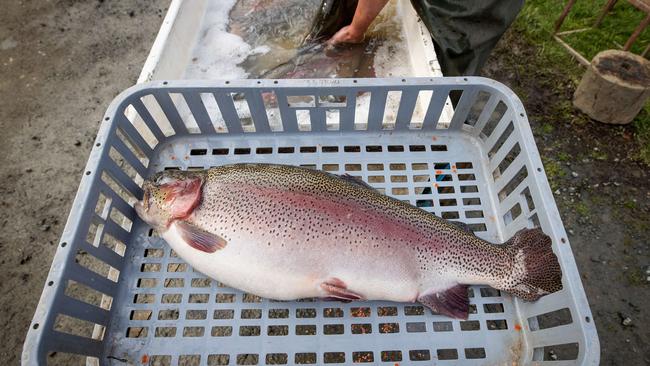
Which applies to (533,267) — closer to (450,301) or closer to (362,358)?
(450,301)

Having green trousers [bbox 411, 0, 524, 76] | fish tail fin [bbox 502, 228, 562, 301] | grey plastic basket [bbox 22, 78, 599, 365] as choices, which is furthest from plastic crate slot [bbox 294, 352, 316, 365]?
green trousers [bbox 411, 0, 524, 76]

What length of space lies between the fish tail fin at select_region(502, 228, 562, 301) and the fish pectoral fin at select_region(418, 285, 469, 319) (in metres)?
0.18

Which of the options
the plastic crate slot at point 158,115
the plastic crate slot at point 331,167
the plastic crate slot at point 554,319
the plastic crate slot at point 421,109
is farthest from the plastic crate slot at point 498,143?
the plastic crate slot at point 158,115

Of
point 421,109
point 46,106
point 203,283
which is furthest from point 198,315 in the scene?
point 46,106

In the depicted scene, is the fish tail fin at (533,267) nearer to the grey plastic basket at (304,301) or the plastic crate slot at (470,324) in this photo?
the grey plastic basket at (304,301)

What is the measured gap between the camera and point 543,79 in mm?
3891

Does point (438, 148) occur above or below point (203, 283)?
above

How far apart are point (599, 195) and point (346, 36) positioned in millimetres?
2370

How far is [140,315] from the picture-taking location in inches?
78.0

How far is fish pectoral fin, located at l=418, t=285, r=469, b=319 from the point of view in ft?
5.71

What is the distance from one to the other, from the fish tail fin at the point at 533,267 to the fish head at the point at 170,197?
4.67 ft

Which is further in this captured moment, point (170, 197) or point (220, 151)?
point (220, 151)

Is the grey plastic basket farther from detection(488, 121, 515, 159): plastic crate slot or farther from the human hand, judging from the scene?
the human hand

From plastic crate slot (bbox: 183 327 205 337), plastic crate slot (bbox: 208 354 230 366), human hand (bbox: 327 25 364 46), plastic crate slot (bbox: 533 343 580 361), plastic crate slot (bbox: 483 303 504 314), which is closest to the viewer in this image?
plastic crate slot (bbox: 483 303 504 314)
